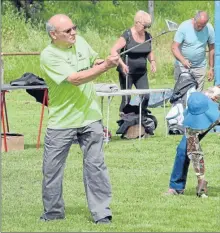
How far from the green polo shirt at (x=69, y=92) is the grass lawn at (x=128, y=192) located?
2.70ft

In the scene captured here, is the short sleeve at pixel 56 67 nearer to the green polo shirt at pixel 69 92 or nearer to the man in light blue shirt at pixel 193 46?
the green polo shirt at pixel 69 92

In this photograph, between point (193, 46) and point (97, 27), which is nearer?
point (193, 46)

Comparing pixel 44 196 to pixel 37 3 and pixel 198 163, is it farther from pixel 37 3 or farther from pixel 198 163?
pixel 37 3

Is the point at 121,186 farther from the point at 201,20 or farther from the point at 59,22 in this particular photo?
the point at 201,20

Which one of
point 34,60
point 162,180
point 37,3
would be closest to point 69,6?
point 37,3

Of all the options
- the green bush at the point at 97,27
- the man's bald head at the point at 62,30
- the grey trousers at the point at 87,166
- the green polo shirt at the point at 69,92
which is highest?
the man's bald head at the point at 62,30

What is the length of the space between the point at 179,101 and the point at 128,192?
Result: 15.7 feet

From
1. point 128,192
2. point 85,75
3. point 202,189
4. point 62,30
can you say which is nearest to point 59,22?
point 62,30

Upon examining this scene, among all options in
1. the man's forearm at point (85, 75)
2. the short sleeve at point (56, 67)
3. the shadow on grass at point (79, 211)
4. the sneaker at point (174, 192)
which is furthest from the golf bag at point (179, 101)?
the man's forearm at point (85, 75)

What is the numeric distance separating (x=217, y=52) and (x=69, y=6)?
936 inches

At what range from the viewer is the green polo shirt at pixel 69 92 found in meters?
8.05

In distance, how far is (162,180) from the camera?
1050 cm

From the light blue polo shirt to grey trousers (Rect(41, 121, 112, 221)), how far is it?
6.56 metres

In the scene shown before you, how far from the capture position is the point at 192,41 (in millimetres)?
14555
